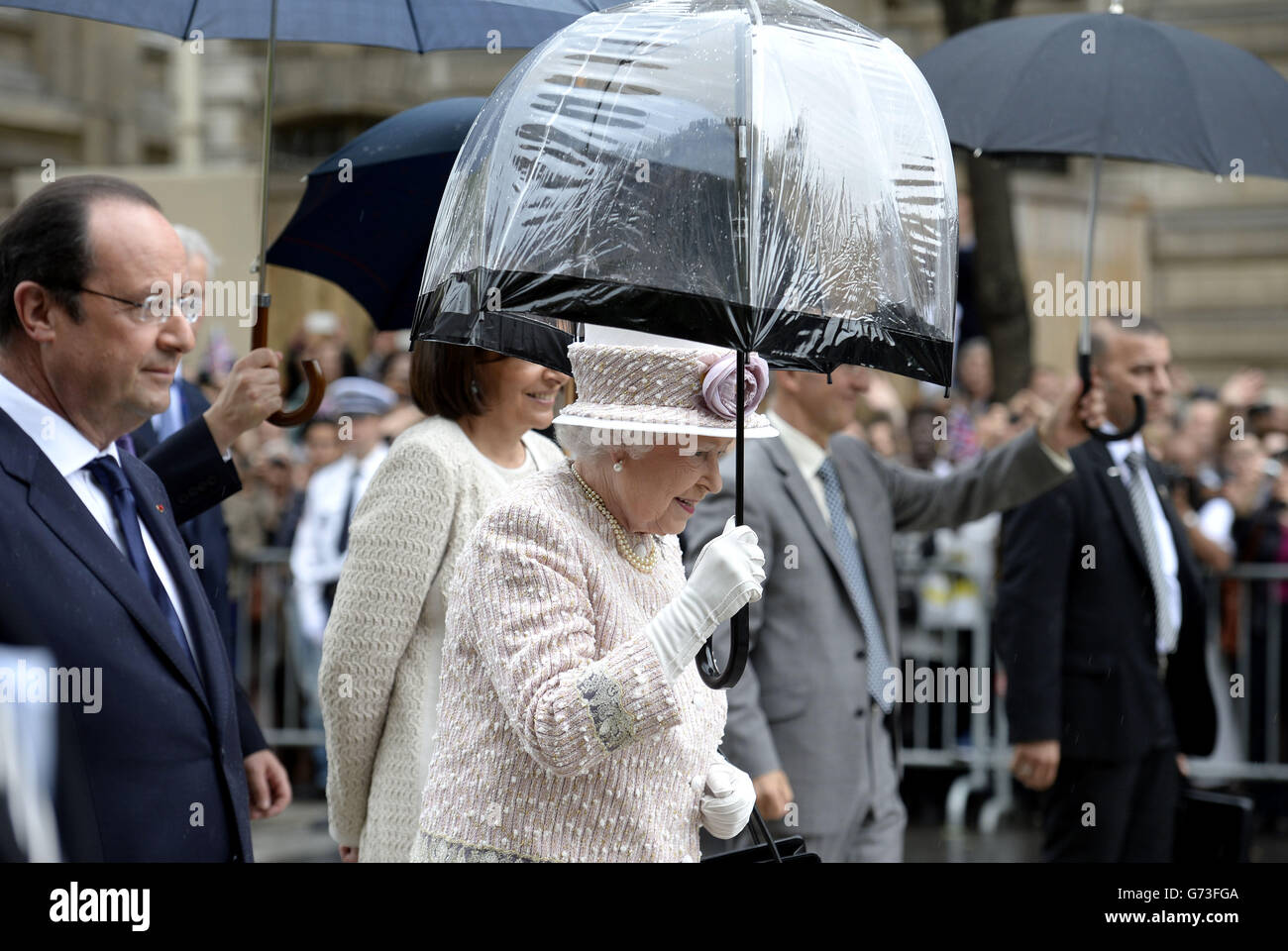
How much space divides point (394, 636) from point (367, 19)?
1549mm

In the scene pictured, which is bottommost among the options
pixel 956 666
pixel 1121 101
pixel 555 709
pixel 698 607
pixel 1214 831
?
pixel 956 666

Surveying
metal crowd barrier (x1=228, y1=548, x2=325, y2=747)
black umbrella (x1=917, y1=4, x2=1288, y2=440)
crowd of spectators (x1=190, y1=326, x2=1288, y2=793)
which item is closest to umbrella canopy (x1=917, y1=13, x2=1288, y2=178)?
black umbrella (x1=917, y1=4, x2=1288, y2=440)

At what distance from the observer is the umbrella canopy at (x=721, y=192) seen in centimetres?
256

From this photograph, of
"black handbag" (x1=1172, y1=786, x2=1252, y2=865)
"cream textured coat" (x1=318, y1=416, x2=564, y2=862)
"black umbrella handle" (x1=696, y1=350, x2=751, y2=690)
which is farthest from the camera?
"black handbag" (x1=1172, y1=786, x2=1252, y2=865)

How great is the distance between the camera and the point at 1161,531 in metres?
5.70

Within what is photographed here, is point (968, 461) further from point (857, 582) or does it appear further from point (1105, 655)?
point (857, 582)

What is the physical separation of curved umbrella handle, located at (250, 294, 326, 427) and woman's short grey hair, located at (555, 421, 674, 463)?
1053 mm

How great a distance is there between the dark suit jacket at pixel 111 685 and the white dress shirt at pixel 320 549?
22.1 ft

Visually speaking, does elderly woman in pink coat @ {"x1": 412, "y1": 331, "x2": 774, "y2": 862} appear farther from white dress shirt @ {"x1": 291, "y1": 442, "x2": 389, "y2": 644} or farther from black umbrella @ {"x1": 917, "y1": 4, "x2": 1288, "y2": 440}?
white dress shirt @ {"x1": 291, "y1": 442, "x2": 389, "y2": 644}

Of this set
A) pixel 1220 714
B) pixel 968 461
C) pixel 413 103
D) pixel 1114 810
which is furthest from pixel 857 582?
pixel 413 103

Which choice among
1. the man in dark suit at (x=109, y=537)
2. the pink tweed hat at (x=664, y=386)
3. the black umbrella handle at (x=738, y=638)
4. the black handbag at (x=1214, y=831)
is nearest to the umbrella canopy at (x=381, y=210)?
the man in dark suit at (x=109, y=537)

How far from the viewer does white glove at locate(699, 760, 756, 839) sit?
2.84 m
